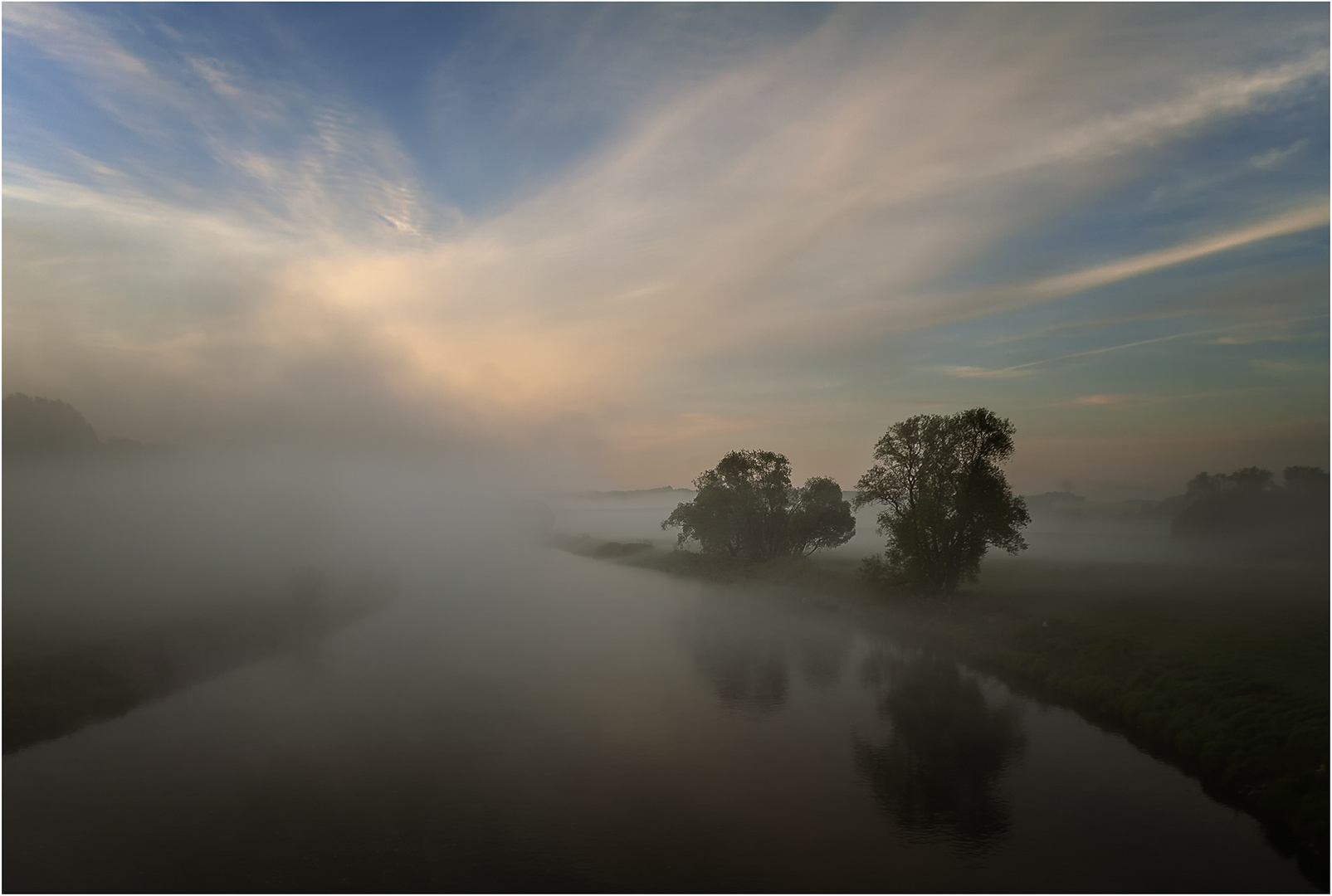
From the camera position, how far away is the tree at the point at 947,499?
48.1 meters

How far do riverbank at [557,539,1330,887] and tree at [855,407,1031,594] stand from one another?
3.10 meters

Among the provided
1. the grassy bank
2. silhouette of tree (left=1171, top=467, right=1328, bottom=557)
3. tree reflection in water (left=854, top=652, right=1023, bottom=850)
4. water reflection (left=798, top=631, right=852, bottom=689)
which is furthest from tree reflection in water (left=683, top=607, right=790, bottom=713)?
silhouette of tree (left=1171, top=467, right=1328, bottom=557)

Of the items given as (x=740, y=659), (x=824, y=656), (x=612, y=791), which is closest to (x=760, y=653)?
(x=740, y=659)

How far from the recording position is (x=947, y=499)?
49.9 metres

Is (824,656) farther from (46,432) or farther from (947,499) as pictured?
(46,432)

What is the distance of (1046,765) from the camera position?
25.3 meters

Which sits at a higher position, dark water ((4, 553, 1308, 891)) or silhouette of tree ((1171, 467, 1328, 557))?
silhouette of tree ((1171, 467, 1328, 557))

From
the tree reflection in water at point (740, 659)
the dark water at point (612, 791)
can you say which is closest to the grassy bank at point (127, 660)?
the dark water at point (612, 791)

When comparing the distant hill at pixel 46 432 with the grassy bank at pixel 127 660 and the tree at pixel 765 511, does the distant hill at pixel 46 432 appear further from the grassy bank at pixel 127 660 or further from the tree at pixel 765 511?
the tree at pixel 765 511

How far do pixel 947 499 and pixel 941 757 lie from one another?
2701 centimetres

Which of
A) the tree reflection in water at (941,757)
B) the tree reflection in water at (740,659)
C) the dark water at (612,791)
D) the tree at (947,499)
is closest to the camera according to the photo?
the dark water at (612,791)

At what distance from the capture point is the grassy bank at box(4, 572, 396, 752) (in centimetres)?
2811

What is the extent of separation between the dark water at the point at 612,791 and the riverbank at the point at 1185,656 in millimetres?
1529

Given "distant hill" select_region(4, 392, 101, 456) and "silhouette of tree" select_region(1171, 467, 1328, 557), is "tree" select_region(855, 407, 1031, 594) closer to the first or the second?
"silhouette of tree" select_region(1171, 467, 1328, 557)
